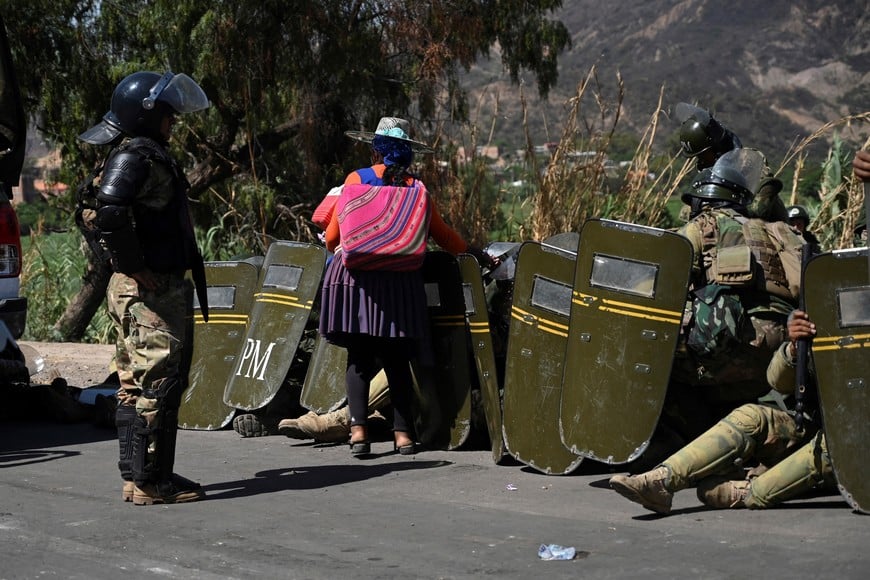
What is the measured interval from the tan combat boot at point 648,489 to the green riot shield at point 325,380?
267 cm

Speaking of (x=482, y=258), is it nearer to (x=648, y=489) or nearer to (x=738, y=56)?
(x=648, y=489)

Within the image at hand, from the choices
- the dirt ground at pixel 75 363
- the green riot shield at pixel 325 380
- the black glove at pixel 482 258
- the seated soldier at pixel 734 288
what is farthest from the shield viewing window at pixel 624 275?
the dirt ground at pixel 75 363

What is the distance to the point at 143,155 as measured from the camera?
5.98m

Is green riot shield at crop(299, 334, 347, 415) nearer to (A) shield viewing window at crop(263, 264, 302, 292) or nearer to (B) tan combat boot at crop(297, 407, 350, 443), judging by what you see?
(B) tan combat boot at crop(297, 407, 350, 443)

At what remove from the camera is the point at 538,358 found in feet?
21.5

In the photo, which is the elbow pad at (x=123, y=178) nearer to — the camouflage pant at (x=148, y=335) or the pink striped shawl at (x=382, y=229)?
the camouflage pant at (x=148, y=335)

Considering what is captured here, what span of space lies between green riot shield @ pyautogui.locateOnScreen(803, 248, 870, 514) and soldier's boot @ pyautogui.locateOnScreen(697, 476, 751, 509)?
0.43 metres

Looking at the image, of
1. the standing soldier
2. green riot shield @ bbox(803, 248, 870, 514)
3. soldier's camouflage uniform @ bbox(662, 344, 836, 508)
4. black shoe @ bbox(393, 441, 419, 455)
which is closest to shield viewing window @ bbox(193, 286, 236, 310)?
black shoe @ bbox(393, 441, 419, 455)

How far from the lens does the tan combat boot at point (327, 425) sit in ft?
24.7

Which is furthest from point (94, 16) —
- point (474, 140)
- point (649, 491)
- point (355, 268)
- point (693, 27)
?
point (693, 27)

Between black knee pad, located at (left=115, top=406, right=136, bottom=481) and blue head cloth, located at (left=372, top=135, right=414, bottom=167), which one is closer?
black knee pad, located at (left=115, top=406, right=136, bottom=481)

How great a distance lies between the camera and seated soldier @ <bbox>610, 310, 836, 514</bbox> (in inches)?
213

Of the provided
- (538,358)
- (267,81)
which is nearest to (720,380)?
(538,358)

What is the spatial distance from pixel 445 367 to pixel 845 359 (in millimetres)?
2595
